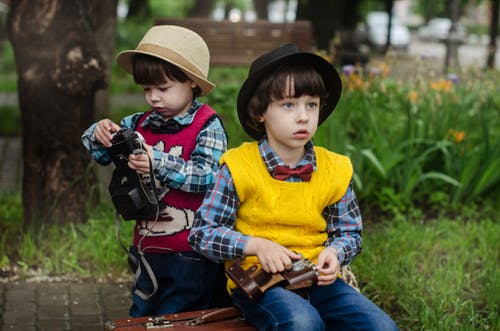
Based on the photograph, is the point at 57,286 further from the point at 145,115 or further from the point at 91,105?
the point at 145,115

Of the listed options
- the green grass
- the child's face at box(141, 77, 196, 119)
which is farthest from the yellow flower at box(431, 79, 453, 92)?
the child's face at box(141, 77, 196, 119)

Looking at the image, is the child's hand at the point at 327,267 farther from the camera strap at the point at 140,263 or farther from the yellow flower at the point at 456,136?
the yellow flower at the point at 456,136

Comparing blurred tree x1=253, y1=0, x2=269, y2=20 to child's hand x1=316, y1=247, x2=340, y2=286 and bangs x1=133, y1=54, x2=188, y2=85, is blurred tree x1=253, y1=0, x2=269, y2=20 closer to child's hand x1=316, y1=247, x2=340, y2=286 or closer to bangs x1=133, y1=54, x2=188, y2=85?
bangs x1=133, y1=54, x2=188, y2=85

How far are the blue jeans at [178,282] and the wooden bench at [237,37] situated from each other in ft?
18.4

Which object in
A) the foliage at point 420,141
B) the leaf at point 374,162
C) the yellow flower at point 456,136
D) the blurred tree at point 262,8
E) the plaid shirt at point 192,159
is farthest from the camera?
the blurred tree at point 262,8

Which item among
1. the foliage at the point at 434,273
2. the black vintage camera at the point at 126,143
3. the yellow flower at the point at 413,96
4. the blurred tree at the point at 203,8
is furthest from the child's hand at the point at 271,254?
the blurred tree at the point at 203,8

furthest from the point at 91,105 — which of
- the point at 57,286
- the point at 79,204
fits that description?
the point at 57,286

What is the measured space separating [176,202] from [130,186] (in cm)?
24

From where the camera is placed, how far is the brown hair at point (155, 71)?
11.2ft

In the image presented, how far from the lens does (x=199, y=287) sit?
141 inches

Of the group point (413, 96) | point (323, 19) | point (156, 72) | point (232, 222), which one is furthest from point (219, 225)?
point (323, 19)

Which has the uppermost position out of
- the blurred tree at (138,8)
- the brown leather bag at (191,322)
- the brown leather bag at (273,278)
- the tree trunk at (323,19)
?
the brown leather bag at (273,278)

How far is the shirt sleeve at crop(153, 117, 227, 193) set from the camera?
3.35 meters

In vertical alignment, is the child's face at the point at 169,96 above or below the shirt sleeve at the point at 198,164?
above
